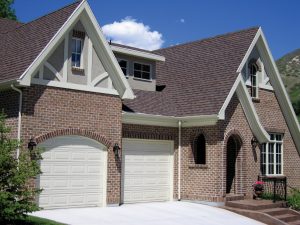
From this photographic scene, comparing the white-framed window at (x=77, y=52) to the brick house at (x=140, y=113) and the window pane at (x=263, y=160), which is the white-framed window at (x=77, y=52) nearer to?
the brick house at (x=140, y=113)

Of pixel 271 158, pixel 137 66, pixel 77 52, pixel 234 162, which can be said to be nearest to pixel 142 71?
pixel 137 66

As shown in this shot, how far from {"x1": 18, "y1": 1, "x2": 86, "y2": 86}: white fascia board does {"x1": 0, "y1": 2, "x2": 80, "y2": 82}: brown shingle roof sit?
0.19 m

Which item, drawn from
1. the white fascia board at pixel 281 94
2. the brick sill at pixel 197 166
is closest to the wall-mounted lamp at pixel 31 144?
the brick sill at pixel 197 166

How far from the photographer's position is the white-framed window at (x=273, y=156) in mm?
23000

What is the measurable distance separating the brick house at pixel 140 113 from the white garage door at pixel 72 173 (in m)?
0.04

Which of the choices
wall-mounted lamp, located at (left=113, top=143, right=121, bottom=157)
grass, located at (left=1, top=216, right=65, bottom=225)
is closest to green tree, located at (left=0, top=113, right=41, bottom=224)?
grass, located at (left=1, top=216, right=65, bottom=225)

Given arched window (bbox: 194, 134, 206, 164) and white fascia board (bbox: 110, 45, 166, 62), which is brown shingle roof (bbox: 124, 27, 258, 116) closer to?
arched window (bbox: 194, 134, 206, 164)

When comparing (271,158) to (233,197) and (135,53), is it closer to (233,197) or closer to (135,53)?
(233,197)

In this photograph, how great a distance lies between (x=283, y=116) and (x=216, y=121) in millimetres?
7033

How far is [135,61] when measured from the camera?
22.5 m

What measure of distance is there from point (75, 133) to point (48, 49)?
302 cm

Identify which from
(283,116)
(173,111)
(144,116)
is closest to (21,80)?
(144,116)

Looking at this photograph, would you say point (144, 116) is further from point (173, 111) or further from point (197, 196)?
point (197, 196)

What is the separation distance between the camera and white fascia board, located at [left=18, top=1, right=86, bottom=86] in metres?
14.9
